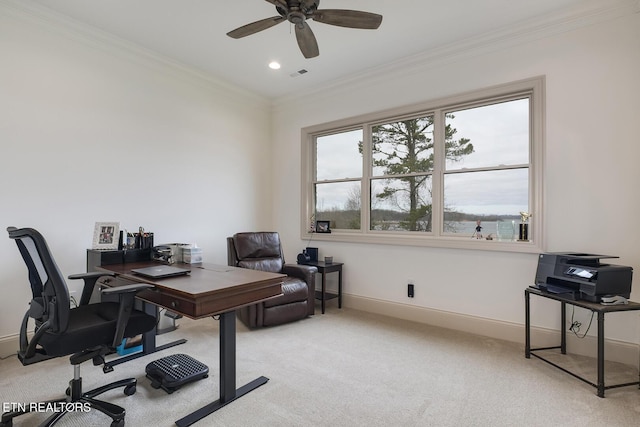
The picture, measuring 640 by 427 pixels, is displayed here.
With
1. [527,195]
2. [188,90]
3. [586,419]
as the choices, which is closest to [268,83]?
[188,90]

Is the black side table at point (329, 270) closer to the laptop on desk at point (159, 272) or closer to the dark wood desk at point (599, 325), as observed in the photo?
the laptop on desk at point (159, 272)

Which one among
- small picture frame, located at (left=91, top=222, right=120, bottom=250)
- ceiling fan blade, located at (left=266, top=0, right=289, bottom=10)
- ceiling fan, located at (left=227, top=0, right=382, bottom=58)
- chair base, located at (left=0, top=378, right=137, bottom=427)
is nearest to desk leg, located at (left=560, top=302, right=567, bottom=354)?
ceiling fan, located at (left=227, top=0, right=382, bottom=58)

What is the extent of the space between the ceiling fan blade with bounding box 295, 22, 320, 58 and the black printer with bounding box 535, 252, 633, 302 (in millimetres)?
2571

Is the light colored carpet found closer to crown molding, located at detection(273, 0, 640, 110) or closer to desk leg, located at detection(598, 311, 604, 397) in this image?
desk leg, located at detection(598, 311, 604, 397)

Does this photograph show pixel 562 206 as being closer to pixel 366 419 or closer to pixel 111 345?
pixel 366 419

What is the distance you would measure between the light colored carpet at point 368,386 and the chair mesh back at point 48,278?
27.1 inches

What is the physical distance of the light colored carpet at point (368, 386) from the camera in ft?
6.35

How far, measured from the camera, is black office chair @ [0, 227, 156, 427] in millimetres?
1682

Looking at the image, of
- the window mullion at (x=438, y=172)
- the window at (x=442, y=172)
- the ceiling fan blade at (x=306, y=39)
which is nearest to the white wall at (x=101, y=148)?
the window at (x=442, y=172)

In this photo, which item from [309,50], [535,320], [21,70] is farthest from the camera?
[535,320]

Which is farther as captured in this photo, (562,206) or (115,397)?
(562,206)

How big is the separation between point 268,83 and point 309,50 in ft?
6.50

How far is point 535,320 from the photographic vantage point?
302cm

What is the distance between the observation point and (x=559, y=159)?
2.89 metres
